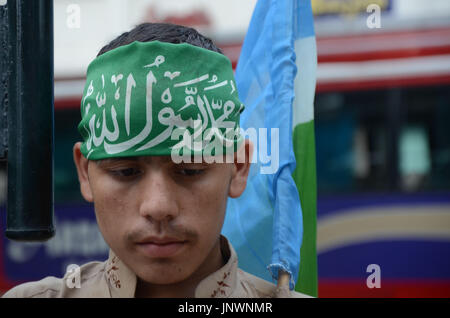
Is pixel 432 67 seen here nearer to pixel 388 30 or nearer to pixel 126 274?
pixel 388 30

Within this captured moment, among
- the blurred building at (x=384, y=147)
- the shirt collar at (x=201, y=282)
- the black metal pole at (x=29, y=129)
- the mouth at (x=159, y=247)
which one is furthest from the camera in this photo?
the blurred building at (x=384, y=147)

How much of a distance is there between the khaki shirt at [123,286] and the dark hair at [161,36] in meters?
0.53

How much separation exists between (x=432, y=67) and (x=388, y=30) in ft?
1.85

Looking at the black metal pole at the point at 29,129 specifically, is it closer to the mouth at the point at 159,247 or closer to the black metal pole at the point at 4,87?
the black metal pole at the point at 4,87

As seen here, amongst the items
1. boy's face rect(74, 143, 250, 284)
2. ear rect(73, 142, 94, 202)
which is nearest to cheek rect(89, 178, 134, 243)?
boy's face rect(74, 143, 250, 284)

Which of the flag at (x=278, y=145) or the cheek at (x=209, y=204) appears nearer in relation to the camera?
the cheek at (x=209, y=204)

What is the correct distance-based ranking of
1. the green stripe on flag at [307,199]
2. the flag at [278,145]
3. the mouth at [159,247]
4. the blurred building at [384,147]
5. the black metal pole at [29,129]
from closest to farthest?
the black metal pole at [29,129] → the mouth at [159,247] → the flag at [278,145] → the green stripe on flag at [307,199] → the blurred building at [384,147]

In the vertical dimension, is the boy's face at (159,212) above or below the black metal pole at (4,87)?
below

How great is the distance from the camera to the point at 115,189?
45.7 inches

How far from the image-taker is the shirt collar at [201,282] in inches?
49.0

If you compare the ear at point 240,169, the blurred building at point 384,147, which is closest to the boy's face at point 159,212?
the ear at point 240,169

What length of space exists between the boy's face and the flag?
265mm

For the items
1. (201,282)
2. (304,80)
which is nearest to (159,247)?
(201,282)
